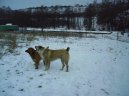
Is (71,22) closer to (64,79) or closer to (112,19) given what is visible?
(112,19)

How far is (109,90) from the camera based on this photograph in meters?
7.23

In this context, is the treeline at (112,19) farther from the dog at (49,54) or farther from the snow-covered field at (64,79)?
the dog at (49,54)

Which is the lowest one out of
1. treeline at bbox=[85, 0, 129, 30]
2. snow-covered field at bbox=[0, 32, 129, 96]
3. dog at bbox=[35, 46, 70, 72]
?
snow-covered field at bbox=[0, 32, 129, 96]

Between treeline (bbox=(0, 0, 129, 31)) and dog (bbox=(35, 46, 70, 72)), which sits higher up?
treeline (bbox=(0, 0, 129, 31))

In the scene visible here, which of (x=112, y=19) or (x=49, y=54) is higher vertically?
(x=112, y=19)

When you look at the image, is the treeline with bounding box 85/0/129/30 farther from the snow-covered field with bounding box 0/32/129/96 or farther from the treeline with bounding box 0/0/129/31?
the snow-covered field with bounding box 0/32/129/96

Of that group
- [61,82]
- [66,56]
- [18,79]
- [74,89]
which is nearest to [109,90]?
[74,89]

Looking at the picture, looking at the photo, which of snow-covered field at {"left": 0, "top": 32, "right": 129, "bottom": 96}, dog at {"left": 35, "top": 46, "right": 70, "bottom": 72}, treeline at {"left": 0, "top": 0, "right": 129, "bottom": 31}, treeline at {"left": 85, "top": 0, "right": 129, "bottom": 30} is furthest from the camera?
treeline at {"left": 0, "top": 0, "right": 129, "bottom": 31}

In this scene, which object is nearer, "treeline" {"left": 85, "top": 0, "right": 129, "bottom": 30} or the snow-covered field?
the snow-covered field

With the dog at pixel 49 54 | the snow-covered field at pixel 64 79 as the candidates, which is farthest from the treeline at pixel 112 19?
the dog at pixel 49 54

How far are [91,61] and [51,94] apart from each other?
5135 mm

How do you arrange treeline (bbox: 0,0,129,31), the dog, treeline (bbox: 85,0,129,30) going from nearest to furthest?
the dog → treeline (bbox: 85,0,129,30) → treeline (bbox: 0,0,129,31)

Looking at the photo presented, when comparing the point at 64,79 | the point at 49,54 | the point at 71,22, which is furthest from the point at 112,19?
the point at 64,79

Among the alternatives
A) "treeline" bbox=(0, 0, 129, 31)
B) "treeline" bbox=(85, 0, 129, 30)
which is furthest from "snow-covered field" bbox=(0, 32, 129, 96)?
"treeline" bbox=(85, 0, 129, 30)
